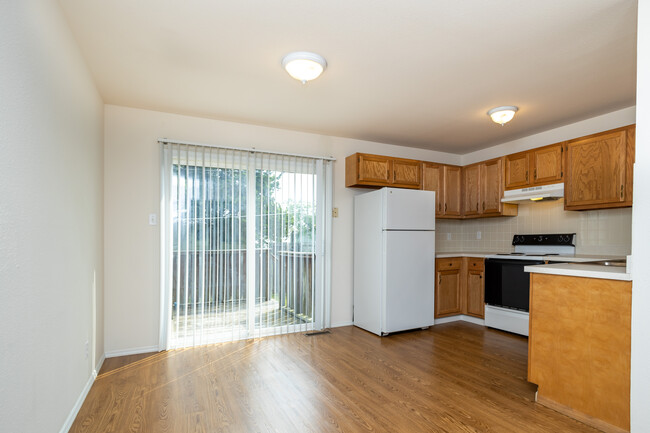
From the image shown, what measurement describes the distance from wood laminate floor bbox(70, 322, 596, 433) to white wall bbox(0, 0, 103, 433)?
A: 0.41 meters

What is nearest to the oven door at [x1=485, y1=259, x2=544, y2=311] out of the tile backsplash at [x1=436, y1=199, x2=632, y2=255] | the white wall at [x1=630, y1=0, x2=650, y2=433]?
the tile backsplash at [x1=436, y1=199, x2=632, y2=255]

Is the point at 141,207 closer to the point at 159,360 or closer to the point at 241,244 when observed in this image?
the point at 241,244

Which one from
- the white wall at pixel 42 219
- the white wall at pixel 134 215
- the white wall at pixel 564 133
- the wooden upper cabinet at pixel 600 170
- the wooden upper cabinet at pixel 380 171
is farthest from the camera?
the wooden upper cabinet at pixel 380 171

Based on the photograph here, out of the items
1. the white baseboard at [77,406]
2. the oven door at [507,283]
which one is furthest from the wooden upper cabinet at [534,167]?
the white baseboard at [77,406]

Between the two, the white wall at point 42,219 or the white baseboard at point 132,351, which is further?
the white baseboard at point 132,351

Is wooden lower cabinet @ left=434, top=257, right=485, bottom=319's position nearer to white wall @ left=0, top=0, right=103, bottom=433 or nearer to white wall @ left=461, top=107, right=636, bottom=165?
white wall @ left=461, top=107, right=636, bottom=165

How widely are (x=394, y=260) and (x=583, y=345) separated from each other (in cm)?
205

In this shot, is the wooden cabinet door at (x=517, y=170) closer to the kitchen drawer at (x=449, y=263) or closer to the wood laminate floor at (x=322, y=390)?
the kitchen drawer at (x=449, y=263)

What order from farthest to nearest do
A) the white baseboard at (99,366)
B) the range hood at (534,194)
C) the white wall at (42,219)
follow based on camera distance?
1. the range hood at (534,194)
2. the white baseboard at (99,366)
3. the white wall at (42,219)

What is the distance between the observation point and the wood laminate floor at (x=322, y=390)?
2094 millimetres

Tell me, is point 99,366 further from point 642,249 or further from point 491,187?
point 491,187

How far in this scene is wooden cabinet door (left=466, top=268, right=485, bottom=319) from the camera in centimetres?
441

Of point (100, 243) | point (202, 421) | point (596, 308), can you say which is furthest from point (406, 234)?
point (100, 243)

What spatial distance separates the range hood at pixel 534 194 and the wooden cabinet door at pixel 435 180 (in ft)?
2.56
